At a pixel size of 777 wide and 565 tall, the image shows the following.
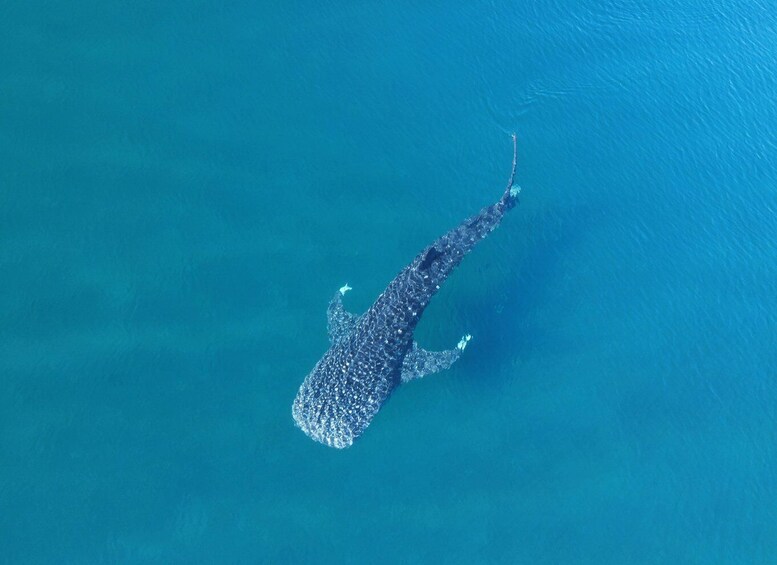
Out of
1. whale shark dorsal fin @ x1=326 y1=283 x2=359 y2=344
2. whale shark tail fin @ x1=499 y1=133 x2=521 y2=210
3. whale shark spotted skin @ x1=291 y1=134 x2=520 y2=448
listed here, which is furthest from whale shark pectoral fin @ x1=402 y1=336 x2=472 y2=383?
whale shark tail fin @ x1=499 y1=133 x2=521 y2=210

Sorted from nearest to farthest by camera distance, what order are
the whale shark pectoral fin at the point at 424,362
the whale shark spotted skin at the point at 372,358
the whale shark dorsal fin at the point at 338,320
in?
the whale shark spotted skin at the point at 372,358 < the whale shark pectoral fin at the point at 424,362 < the whale shark dorsal fin at the point at 338,320

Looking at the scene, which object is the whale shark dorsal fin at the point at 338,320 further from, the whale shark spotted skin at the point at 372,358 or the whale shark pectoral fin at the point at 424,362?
the whale shark pectoral fin at the point at 424,362

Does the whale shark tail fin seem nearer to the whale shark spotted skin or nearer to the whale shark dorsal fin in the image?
the whale shark spotted skin

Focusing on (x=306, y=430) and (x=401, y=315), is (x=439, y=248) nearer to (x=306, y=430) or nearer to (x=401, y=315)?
(x=401, y=315)

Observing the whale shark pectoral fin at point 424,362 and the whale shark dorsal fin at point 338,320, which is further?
the whale shark dorsal fin at point 338,320

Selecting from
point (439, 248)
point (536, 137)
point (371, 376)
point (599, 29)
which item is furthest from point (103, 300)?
point (599, 29)

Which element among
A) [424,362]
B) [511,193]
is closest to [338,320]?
[424,362]

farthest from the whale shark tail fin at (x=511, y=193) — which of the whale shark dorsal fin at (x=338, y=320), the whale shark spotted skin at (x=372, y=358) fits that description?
the whale shark dorsal fin at (x=338, y=320)
